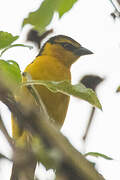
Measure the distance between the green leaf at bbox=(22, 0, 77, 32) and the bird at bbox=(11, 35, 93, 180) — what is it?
4.45ft

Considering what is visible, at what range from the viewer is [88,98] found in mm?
889

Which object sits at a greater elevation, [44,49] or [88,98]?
[44,49]

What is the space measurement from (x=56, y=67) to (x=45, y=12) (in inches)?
114

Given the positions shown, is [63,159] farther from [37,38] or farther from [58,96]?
[58,96]

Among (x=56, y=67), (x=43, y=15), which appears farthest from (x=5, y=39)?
(x=56, y=67)

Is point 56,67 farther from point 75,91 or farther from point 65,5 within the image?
point 75,91

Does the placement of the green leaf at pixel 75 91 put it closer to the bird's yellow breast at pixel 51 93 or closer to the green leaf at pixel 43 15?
the green leaf at pixel 43 15

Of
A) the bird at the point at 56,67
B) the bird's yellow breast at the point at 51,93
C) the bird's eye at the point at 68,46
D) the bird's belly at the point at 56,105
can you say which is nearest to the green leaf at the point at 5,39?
the bird at the point at 56,67

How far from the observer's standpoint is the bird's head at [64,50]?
4.73m

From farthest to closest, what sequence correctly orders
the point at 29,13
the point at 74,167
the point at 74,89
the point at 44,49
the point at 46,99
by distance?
the point at 44,49 → the point at 46,99 → the point at 29,13 → the point at 74,89 → the point at 74,167

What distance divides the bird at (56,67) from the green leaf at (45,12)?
53.4 inches

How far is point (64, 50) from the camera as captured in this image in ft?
16.2

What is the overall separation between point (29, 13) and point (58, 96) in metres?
2.22

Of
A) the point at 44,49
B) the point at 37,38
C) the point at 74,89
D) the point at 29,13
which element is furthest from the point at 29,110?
the point at 44,49
